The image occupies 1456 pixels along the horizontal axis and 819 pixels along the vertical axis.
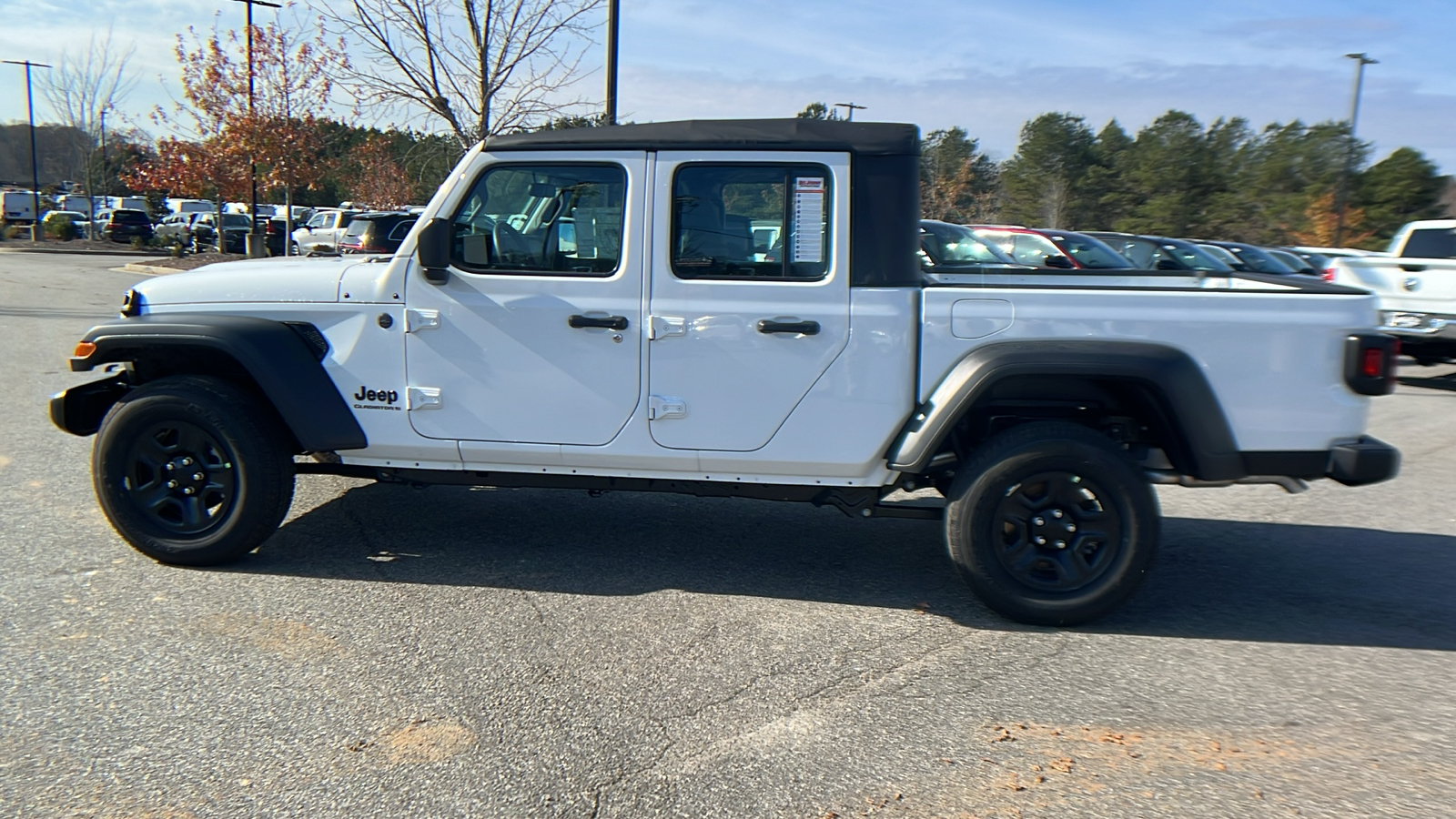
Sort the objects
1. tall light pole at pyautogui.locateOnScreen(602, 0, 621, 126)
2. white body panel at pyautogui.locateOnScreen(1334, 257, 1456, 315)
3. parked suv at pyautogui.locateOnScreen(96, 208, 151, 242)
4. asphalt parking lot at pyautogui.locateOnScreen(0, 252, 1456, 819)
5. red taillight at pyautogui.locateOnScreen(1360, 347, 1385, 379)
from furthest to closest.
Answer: parked suv at pyautogui.locateOnScreen(96, 208, 151, 242), tall light pole at pyautogui.locateOnScreen(602, 0, 621, 126), white body panel at pyautogui.locateOnScreen(1334, 257, 1456, 315), red taillight at pyautogui.locateOnScreen(1360, 347, 1385, 379), asphalt parking lot at pyautogui.locateOnScreen(0, 252, 1456, 819)

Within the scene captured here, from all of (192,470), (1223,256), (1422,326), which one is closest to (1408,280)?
(1422,326)

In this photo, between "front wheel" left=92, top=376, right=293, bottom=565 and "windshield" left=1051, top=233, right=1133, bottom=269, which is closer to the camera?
"front wheel" left=92, top=376, right=293, bottom=565

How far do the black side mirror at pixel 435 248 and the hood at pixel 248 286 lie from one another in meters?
0.49

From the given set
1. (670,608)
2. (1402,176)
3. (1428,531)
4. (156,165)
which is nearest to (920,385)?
(670,608)

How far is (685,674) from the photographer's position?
392 cm

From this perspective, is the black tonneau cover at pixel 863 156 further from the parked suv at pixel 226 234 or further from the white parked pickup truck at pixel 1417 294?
the parked suv at pixel 226 234

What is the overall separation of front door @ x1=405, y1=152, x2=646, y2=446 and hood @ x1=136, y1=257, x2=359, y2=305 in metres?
0.48

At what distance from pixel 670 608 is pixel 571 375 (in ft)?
3.62

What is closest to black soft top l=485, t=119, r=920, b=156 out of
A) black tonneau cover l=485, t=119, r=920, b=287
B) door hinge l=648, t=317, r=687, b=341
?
black tonneau cover l=485, t=119, r=920, b=287

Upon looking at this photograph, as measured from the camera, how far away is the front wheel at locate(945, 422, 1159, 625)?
429 cm

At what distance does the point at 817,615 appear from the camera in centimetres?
455

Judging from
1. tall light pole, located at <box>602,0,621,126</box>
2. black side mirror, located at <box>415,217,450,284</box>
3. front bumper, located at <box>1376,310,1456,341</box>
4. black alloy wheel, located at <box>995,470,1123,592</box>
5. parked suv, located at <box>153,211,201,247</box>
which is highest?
tall light pole, located at <box>602,0,621,126</box>

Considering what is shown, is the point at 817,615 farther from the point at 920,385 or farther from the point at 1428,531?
the point at 1428,531

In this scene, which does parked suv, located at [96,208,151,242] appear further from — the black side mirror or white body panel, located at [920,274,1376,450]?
white body panel, located at [920,274,1376,450]
